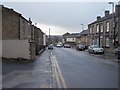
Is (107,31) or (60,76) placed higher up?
(107,31)

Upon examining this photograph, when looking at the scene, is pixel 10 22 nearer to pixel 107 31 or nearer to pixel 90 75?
pixel 90 75

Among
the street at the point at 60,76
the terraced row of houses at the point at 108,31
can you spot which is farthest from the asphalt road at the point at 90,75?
the terraced row of houses at the point at 108,31

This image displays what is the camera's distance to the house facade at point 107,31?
5094 centimetres

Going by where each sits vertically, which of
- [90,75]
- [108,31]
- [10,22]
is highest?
[10,22]

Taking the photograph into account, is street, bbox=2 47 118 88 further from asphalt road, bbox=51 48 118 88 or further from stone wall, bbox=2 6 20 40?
stone wall, bbox=2 6 20 40

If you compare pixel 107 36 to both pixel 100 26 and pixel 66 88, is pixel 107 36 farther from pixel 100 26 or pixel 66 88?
pixel 66 88

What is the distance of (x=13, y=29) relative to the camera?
35781 mm

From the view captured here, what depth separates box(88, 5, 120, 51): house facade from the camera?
50938 mm

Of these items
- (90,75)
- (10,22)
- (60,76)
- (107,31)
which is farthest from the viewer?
(107,31)

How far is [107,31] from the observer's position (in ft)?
188

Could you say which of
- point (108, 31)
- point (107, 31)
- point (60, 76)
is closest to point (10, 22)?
point (60, 76)

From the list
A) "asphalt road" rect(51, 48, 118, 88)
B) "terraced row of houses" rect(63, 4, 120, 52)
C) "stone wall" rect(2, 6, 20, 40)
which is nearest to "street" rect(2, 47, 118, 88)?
"asphalt road" rect(51, 48, 118, 88)

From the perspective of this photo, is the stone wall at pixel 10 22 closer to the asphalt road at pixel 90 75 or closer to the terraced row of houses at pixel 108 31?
the asphalt road at pixel 90 75

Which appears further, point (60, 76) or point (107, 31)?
point (107, 31)
